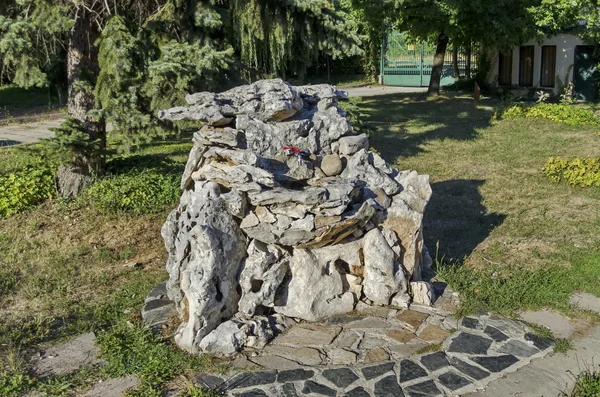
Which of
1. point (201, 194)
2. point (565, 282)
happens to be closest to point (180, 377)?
point (201, 194)

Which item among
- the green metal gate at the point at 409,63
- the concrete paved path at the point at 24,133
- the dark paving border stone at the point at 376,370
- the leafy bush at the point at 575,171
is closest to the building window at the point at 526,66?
the green metal gate at the point at 409,63

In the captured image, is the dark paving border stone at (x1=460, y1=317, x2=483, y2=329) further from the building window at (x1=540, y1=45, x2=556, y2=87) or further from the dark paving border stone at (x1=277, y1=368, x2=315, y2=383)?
the building window at (x1=540, y1=45, x2=556, y2=87)

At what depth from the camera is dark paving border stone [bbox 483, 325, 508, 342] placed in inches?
227

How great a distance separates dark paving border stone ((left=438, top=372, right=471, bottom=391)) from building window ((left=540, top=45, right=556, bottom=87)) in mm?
22373

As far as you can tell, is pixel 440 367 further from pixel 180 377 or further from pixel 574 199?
pixel 574 199

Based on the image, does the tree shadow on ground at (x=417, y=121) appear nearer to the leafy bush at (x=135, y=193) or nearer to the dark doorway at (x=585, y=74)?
the dark doorway at (x=585, y=74)

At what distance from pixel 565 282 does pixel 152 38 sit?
23.2ft

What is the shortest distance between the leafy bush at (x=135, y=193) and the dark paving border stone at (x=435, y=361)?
5587 mm

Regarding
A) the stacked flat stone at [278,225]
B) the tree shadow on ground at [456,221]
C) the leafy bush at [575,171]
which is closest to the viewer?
the stacked flat stone at [278,225]

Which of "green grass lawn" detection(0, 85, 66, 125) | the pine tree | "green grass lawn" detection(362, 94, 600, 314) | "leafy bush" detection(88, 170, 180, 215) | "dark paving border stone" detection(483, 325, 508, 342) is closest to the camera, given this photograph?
"dark paving border stone" detection(483, 325, 508, 342)

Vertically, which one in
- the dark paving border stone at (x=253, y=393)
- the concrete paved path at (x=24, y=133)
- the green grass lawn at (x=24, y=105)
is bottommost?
the dark paving border stone at (x=253, y=393)

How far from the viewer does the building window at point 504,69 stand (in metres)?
26.8

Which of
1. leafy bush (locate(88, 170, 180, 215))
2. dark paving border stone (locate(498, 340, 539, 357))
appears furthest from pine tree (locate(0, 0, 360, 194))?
dark paving border stone (locate(498, 340, 539, 357))

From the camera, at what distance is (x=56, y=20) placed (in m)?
8.96
